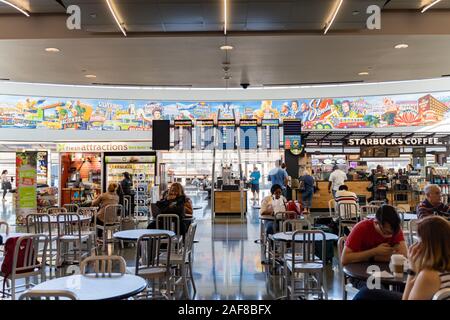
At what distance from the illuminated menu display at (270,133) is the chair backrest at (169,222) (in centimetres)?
462

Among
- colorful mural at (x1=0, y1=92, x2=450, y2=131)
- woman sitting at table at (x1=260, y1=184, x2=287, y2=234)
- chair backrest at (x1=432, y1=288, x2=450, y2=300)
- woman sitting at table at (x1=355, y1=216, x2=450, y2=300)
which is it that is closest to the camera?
chair backrest at (x1=432, y1=288, x2=450, y2=300)

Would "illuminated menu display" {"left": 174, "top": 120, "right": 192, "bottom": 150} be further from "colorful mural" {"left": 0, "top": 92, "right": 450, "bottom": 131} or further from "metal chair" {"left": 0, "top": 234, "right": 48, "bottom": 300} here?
"colorful mural" {"left": 0, "top": 92, "right": 450, "bottom": 131}

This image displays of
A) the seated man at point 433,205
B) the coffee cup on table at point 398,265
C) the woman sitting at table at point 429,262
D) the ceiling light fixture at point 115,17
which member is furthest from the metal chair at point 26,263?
the seated man at point 433,205

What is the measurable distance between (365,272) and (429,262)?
33.7 inches

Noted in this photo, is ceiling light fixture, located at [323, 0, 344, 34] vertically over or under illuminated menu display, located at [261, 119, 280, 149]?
over

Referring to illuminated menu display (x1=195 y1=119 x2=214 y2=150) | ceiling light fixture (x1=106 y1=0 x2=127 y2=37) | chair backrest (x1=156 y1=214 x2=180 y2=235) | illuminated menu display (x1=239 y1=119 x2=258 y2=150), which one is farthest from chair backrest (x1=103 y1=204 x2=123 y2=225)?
illuminated menu display (x1=239 y1=119 x2=258 y2=150)

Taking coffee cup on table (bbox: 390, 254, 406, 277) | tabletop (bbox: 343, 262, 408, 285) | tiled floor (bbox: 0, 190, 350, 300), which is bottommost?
tiled floor (bbox: 0, 190, 350, 300)

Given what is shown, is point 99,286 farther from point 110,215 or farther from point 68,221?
point 110,215

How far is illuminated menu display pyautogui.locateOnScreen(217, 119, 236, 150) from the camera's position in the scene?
398 inches

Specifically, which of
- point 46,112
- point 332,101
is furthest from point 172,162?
point 332,101

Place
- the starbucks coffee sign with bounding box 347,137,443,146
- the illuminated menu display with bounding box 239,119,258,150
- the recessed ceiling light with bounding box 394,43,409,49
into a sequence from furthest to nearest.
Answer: the starbucks coffee sign with bounding box 347,137,443,146 → the illuminated menu display with bounding box 239,119,258,150 → the recessed ceiling light with bounding box 394,43,409,49

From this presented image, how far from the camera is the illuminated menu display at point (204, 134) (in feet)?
33.1

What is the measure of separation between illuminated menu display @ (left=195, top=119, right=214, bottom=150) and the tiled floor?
2.02 meters
